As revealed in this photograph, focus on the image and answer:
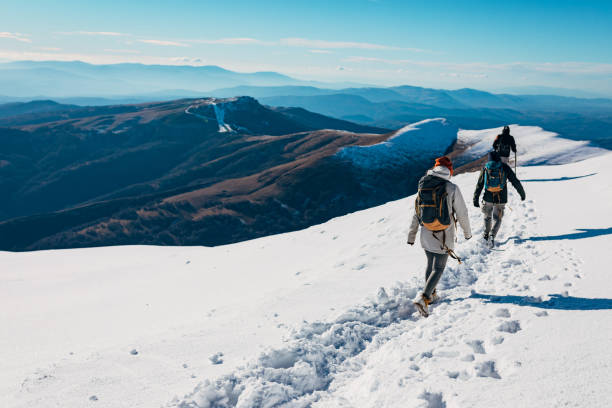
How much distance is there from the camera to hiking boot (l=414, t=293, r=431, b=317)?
6531 mm

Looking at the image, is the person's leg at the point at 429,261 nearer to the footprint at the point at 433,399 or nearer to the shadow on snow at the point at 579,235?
the footprint at the point at 433,399

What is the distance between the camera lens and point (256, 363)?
524 cm

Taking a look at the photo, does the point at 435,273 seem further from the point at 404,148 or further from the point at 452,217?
the point at 404,148

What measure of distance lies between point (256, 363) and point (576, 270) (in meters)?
6.91

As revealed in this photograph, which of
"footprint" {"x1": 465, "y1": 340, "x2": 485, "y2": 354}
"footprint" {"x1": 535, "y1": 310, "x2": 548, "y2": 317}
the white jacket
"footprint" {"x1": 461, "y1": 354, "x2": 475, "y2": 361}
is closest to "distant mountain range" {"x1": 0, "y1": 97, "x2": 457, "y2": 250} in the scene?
the white jacket

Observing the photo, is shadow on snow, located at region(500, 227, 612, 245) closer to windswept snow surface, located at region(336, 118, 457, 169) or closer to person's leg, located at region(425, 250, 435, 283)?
person's leg, located at region(425, 250, 435, 283)

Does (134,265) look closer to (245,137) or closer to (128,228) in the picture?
(128,228)

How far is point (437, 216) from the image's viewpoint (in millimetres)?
6312

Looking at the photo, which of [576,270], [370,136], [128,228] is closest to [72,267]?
[576,270]

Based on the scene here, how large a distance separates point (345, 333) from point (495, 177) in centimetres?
690

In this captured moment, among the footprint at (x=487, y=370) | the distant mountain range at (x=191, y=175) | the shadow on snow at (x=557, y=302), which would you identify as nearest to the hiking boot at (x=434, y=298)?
the shadow on snow at (x=557, y=302)

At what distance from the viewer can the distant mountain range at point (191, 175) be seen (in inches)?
2603

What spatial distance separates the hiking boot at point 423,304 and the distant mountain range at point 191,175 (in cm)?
5353

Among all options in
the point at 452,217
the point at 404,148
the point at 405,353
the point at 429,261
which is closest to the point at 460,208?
the point at 452,217
